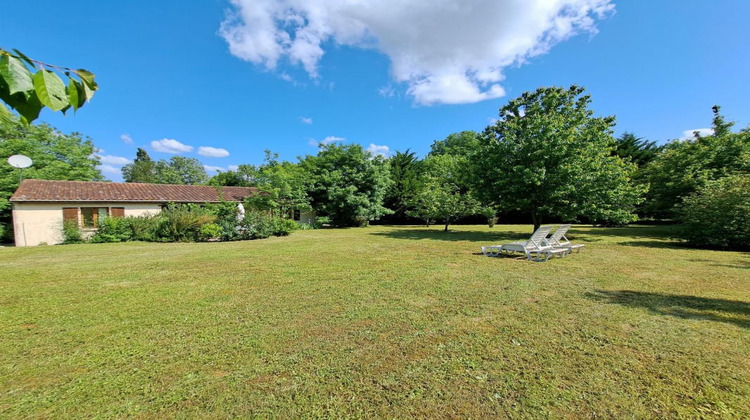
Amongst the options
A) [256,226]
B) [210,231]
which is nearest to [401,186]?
[256,226]

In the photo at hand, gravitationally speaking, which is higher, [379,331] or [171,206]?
[171,206]

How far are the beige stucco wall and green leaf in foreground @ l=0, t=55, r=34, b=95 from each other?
69.0 feet

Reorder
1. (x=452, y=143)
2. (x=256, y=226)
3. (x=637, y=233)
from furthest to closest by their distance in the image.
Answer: (x=452, y=143)
(x=637, y=233)
(x=256, y=226)

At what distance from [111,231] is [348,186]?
15.3 metres

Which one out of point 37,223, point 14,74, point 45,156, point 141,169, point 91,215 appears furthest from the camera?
point 141,169

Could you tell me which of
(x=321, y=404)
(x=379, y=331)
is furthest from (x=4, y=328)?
(x=379, y=331)

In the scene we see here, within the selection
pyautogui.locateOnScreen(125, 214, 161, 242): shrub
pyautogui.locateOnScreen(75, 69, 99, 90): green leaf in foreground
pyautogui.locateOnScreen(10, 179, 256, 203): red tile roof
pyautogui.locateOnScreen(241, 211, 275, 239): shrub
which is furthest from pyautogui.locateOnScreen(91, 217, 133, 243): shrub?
pyautogui.locateOnScreen(75, 69, 99, 90): green leaf in foreground

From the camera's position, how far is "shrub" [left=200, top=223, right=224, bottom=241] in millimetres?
14375

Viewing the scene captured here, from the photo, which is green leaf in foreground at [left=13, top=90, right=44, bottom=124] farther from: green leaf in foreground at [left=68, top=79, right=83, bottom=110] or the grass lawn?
the grass lawn

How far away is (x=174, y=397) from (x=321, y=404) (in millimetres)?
1282

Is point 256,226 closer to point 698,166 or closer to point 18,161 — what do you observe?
point 18,161

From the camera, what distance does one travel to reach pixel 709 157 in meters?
17.6

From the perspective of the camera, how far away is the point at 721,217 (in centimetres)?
1032

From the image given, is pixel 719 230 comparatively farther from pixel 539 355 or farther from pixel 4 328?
pixel 4 328
